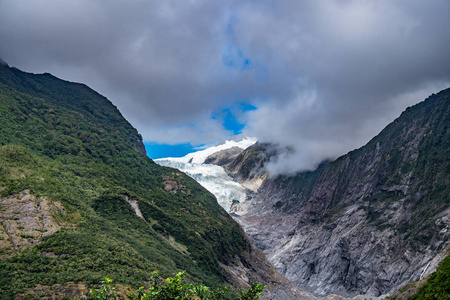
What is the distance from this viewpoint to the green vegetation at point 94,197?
50188 millimetres

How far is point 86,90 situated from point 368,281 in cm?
16980

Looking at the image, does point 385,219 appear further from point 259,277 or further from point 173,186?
point 173,186

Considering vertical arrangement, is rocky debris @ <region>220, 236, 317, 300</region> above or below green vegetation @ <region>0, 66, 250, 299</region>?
below

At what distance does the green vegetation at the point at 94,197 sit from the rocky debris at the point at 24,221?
150 centimetres

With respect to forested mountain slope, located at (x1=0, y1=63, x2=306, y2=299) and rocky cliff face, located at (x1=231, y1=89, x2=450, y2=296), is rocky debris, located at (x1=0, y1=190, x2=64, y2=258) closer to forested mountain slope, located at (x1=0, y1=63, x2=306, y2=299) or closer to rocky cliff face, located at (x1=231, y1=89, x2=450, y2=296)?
forested mountain slope, located at (x1=0, y1=63, x2=306, y2=299)

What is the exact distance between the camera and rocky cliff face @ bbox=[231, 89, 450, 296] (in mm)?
115562

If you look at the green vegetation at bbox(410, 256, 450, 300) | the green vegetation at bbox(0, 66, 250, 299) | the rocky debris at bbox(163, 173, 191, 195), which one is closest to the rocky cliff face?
the green vegetation at bbox(0, 66, 250, 299)

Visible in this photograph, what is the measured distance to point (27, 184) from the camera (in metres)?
63.2

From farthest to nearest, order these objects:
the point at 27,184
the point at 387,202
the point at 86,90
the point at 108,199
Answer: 1. the point at 86,90
2. the point at 387,202
3. the point at 108,199
4. the point at 27,184

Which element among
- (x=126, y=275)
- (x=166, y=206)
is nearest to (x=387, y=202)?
(x=166, y=206)

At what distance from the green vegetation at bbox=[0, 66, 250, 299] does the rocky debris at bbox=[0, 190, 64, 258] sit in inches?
59.1

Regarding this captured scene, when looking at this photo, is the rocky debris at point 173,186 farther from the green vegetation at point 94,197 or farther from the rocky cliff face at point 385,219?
the rocky cliff face at point 385,219

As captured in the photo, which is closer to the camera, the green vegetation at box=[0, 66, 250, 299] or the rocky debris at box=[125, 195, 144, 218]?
the green vegetation at box=[0, 66, 250, 299]

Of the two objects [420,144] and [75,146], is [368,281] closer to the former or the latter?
[420,144]
